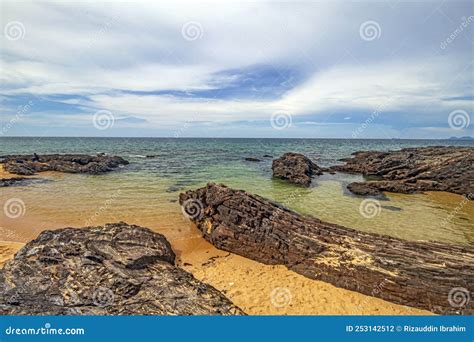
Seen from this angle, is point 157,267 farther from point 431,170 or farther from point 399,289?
point 431,170

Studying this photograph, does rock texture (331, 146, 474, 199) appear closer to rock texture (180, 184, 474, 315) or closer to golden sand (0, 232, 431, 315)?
rock texture (180, 184, 474, 315)

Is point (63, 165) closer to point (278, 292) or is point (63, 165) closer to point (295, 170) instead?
point (295, 170)

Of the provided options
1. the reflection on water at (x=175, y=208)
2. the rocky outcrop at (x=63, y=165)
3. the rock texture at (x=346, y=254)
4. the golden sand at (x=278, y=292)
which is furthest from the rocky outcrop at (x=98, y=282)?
the rocky outcrop at (x=63, y=165)

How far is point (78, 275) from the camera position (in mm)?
7039

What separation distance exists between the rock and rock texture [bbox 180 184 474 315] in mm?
16289

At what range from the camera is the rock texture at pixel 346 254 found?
7.62m

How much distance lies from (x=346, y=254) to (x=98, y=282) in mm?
7519

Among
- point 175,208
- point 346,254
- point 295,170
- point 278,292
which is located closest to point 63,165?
point 175,208

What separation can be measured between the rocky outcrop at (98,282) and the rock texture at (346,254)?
338cm

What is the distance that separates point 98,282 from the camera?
6863 millimetres

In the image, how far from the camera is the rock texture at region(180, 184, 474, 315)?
300 inches

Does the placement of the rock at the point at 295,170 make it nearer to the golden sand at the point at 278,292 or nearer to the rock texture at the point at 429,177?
the rock texture at the point at 429,177

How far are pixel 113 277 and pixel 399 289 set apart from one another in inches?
317
